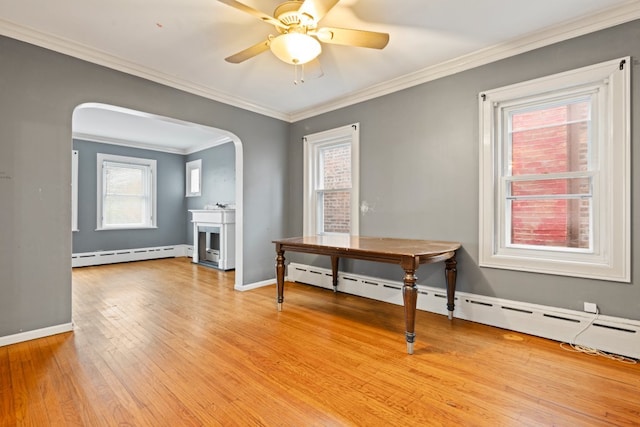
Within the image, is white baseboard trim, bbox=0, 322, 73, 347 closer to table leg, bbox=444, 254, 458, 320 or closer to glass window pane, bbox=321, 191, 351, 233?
glass window pane, bbox=321, 191, 351, 233

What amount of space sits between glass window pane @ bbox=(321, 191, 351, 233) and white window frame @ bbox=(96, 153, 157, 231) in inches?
178

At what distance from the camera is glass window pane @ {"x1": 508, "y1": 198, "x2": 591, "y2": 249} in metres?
2.48

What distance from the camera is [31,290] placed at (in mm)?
2537

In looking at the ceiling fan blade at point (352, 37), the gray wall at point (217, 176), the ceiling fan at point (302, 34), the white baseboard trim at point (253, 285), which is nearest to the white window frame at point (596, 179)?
the ceiling fan blade at point (352, 37)

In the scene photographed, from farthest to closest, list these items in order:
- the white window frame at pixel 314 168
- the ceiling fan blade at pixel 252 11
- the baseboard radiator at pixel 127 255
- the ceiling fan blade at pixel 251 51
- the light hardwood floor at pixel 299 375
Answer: the baseboard radiator at pixel 127 255 → the white window frame at pixel 314 168 → the ceiling fan blade at pixel 251 51 → the ceiling fan blade at pixel 252 11 → the light hardwood floor at pixel 299 375

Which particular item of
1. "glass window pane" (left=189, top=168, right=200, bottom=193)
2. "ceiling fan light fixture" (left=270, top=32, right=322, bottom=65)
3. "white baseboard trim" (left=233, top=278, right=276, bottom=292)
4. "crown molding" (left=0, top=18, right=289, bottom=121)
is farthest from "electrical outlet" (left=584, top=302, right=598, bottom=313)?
"glass window pane" (left=189, top=168, right=200, bottom=193)

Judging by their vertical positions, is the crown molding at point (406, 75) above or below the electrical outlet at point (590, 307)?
above

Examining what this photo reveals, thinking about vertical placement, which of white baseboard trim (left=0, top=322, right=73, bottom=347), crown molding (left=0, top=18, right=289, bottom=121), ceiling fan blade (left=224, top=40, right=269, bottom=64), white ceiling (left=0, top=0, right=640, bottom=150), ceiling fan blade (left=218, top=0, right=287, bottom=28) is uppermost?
white ceiling (left=0, top=0, right=640, bottom=150)

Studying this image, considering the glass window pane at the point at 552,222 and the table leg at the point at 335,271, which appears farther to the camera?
the table leg at the point at 335,271

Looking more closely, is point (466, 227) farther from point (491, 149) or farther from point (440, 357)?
point (440, 357)

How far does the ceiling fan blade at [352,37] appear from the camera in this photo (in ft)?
6.56

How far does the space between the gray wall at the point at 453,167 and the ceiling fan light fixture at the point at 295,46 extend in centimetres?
165

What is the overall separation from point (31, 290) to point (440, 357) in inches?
133

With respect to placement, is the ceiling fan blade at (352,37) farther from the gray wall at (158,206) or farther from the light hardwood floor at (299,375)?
the gray wall at (158,206)
